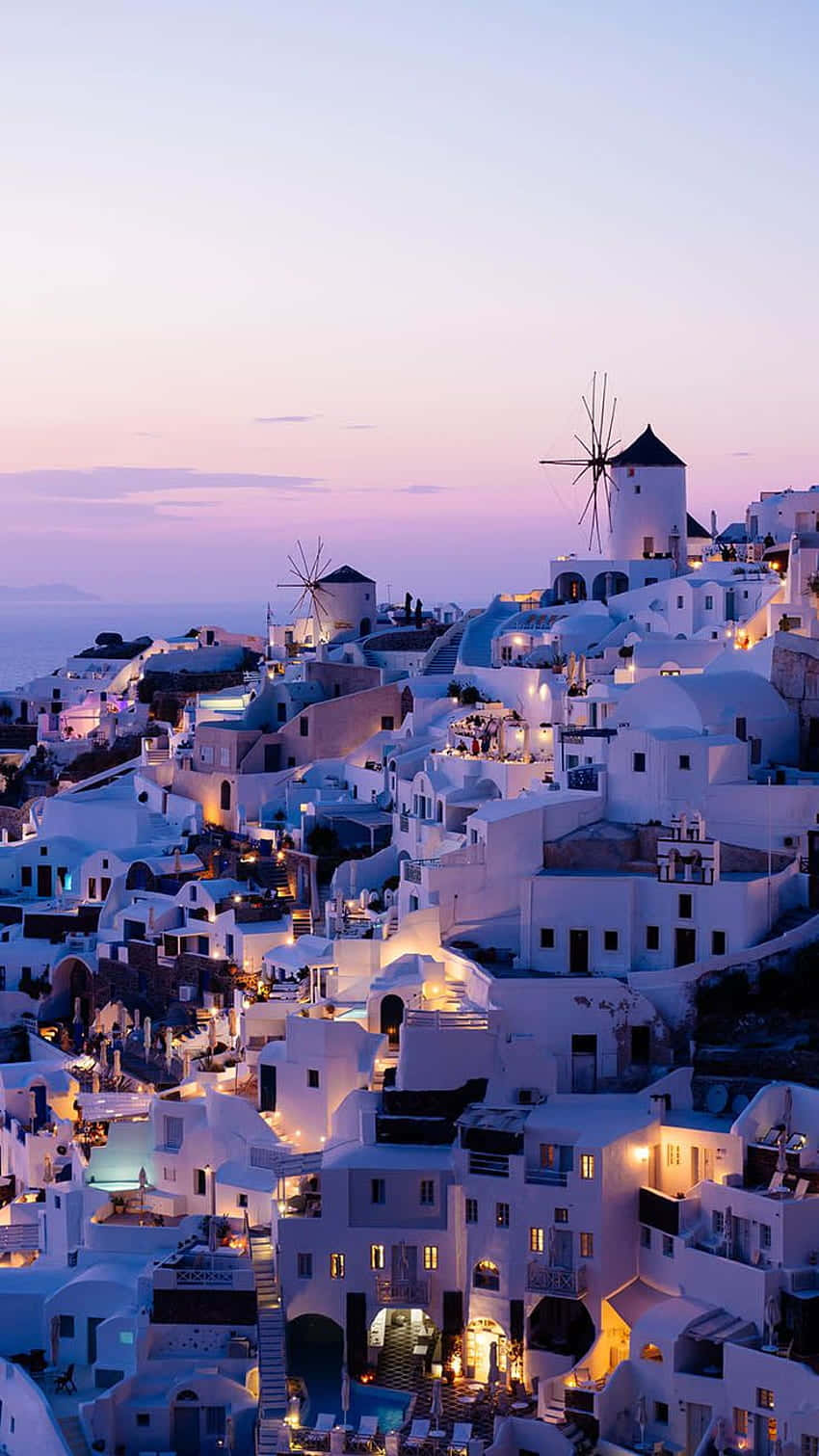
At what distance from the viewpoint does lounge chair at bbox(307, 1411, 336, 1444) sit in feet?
88.1

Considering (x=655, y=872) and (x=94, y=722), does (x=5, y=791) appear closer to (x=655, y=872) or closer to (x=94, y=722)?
(x=94, y=722)

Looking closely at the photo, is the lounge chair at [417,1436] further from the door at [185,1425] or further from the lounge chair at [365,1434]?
the door at [185,1425]

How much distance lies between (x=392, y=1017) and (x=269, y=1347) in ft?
17.5

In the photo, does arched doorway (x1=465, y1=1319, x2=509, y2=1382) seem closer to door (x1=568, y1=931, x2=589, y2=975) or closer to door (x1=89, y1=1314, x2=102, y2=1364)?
door (x1=89, y1=1314, x2=102, y2=1364)

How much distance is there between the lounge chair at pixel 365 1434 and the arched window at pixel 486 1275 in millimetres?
2320

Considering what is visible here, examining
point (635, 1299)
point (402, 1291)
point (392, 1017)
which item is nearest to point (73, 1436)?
point (402, 1291)

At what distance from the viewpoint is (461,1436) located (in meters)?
26.4

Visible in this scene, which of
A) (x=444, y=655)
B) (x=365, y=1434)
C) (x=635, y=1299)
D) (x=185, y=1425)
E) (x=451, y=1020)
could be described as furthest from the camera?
(x=444, y=655)

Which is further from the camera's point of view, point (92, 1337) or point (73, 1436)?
point (92, 1337)

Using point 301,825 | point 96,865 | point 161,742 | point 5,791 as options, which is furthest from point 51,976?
point 5,791

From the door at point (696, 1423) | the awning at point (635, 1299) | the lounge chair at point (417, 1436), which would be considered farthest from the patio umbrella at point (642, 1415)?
the lounge chair at point (417, 1436)

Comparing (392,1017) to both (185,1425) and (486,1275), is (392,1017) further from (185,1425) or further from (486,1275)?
(185,1425)

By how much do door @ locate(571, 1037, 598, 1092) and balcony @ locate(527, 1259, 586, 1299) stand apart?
3287mm

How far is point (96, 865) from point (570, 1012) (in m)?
17.3
